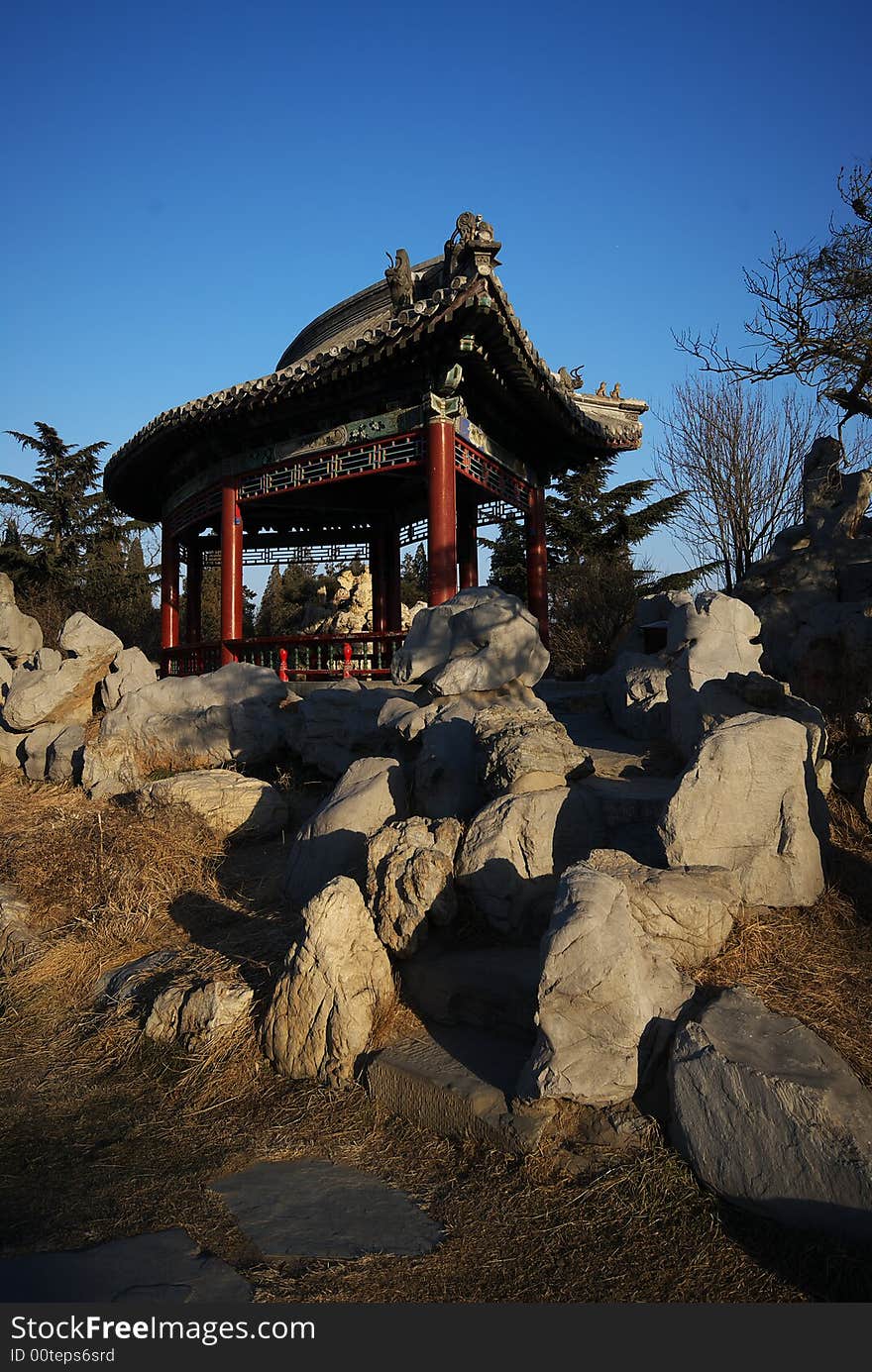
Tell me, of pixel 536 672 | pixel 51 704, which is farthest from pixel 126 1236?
pixel 51 704

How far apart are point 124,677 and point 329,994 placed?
5.71m

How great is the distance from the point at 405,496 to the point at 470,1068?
1172 centimetres

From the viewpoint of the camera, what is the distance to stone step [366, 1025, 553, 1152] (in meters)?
2.41

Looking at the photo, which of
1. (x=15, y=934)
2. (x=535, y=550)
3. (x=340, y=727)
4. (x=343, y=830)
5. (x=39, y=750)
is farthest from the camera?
(x=535, y=550)

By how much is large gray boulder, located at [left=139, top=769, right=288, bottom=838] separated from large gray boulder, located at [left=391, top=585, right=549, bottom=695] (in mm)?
1178

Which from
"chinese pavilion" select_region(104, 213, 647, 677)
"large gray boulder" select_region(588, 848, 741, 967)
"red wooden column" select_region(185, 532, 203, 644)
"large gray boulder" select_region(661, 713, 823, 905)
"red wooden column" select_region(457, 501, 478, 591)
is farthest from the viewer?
"red wooden column" select_region(185, 532, 203, 644)

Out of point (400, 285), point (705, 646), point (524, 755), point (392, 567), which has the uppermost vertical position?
point (400, 285)

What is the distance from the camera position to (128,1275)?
1.99 m

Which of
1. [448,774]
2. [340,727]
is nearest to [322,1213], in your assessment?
[448,774]

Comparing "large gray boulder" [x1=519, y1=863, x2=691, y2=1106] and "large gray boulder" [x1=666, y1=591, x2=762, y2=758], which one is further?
"large gray boulder" [x1=666, y1=591, x2=762, y2=758]

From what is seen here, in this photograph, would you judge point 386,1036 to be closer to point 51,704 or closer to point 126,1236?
point 126,1236

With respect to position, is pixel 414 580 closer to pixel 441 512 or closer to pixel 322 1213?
pixel 441 512

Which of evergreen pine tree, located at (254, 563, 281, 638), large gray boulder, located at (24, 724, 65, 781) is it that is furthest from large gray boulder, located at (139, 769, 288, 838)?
evergreen pine tree, located at (254, 563, 281, 638)

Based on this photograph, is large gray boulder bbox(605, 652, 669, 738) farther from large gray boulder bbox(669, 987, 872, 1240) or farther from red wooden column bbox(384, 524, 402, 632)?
red wooden column bbox(384, 524, 402, 632)
